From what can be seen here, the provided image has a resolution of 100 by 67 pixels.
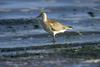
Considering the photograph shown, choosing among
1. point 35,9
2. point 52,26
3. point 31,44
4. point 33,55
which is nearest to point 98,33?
point 52,26

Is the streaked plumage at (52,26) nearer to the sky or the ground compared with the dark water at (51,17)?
nearer to the sky

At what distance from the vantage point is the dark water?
16016mm

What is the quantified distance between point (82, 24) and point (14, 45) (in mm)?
4653

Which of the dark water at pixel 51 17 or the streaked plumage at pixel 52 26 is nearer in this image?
the dark water at pixel 51 17

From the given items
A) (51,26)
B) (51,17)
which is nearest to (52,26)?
(51,26)

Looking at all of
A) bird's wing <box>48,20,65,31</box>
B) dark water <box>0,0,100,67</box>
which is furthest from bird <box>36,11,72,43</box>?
dark water <box>0,0,100,67</box>

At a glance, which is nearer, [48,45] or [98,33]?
[48,45]

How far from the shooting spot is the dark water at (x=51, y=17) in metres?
16.0

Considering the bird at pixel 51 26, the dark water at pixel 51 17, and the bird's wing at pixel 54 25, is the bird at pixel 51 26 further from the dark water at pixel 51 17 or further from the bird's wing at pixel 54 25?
the dark water at pixel 51 17

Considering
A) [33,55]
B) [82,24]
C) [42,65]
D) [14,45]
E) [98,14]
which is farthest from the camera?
[98,14]

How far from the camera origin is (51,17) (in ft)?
68.0

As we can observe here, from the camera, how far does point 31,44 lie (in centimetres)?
1529

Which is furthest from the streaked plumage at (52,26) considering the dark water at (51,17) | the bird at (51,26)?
the dark water at (51,17)

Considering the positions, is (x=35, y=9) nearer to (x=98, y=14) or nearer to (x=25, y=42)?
(x=98, y=14)
